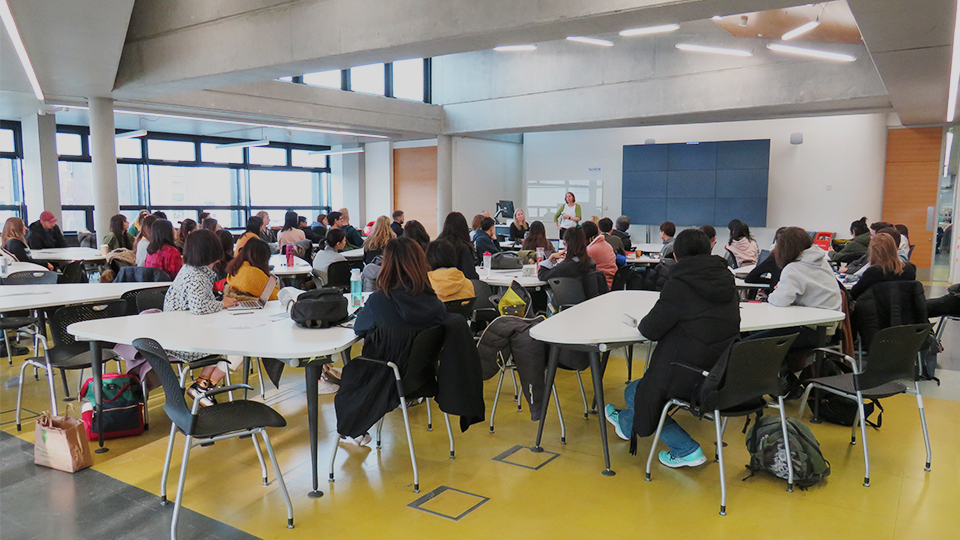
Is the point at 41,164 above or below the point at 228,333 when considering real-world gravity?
above

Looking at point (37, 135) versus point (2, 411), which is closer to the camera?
point (2, 411)

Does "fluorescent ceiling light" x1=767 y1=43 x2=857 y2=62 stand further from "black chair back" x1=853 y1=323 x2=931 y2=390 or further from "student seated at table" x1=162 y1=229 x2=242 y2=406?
"student seated at table" x1=162 y1=229 x2=242 y2=406

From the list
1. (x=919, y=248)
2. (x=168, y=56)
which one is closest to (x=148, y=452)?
(x=168, y=56)

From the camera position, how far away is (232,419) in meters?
3.00

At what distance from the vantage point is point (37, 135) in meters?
11.2

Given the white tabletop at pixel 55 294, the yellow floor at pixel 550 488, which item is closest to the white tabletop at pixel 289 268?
the white tabletop at pixel 55 294

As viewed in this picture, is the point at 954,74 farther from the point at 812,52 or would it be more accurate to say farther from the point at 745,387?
the point at 745,387

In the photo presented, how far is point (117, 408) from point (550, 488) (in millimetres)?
2750

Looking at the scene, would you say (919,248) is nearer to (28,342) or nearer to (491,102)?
(491,102)

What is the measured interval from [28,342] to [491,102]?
945cm

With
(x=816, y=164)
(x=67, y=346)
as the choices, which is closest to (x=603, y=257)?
(x=67, y=346)

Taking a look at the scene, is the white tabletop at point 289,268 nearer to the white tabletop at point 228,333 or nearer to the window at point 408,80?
the white tabletop at point 228,333

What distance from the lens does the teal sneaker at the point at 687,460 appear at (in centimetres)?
366

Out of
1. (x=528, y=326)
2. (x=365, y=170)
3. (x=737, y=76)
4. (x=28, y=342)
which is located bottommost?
(x=28, y=342)
